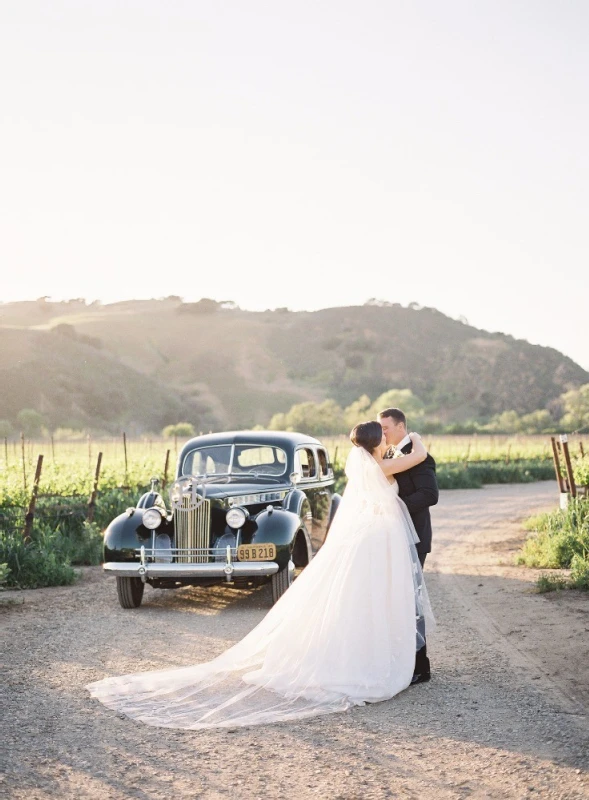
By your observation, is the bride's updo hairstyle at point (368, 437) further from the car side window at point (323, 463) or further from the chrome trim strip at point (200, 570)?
the car side window at point (323, 463)

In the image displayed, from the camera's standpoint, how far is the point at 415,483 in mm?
6605

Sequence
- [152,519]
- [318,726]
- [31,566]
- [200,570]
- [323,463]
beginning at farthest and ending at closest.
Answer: [323,463]
[31,566]
[152,519]
[200,570]
[318,726]

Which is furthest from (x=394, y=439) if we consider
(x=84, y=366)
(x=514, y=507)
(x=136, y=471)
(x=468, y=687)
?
(x=84, y=366)

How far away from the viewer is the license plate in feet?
30.8

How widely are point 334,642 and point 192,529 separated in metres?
3.79

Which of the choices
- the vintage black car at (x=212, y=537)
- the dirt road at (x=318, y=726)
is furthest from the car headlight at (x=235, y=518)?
the dirt road at (x=318, y=726)

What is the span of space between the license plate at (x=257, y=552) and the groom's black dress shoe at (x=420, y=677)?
10.6 ft

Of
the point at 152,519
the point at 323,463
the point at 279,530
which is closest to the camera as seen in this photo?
the point at 279,530

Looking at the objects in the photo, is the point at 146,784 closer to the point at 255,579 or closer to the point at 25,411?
the point at 255,579

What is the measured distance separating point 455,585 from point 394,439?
5.20 meters

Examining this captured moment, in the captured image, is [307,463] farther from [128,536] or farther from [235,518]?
[128,536]

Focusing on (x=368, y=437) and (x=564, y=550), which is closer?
(x=368, y=437)

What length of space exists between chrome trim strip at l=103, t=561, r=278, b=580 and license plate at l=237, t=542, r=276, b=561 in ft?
0.14

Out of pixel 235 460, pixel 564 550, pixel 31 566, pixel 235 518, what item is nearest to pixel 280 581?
pixel 235 518
